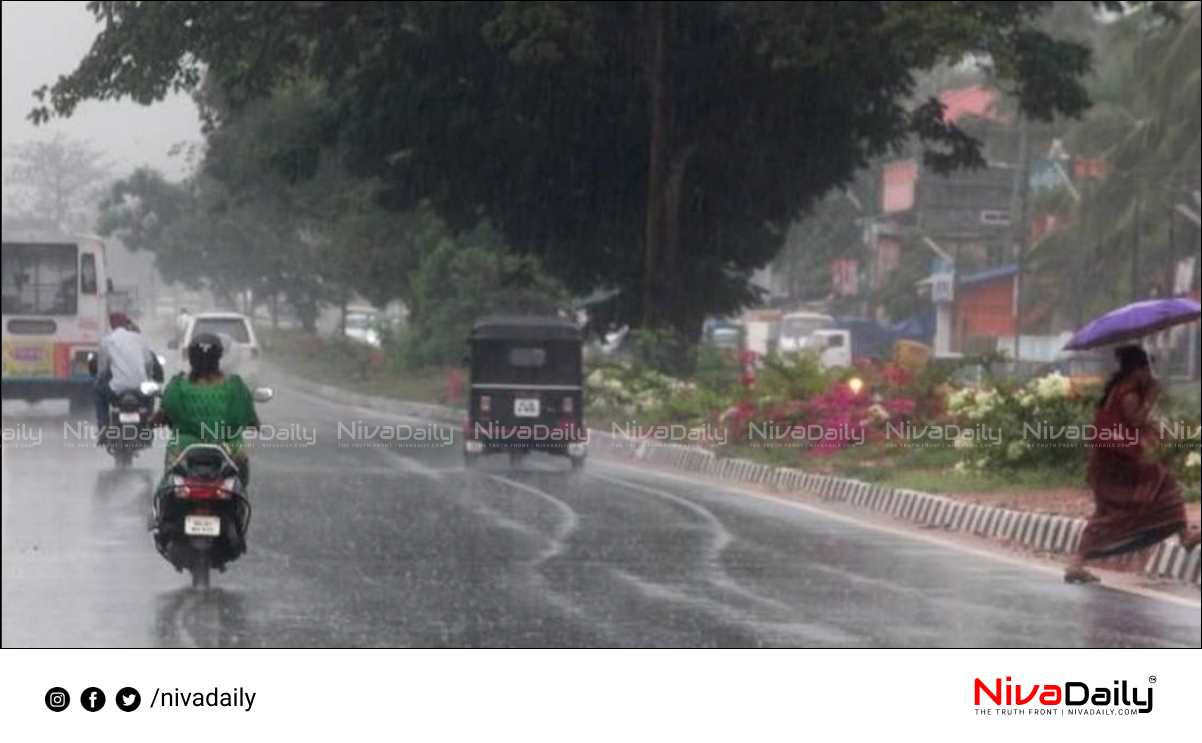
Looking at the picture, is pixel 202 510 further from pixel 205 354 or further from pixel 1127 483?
pixel 1127 483

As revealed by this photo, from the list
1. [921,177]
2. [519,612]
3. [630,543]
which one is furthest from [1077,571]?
[630,543]

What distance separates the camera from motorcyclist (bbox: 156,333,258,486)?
291 centimetres

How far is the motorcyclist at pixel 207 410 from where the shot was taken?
2.91 m

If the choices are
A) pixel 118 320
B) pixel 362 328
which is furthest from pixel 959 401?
pixel 362 328

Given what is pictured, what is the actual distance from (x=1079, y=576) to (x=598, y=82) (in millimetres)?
Result: 1942

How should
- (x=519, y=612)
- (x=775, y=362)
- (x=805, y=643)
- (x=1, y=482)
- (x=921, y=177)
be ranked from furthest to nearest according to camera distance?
1. (x=519, y=612)
2. (x=805, y=643)
3. (x=921, y=177)
4. (x=1, y=482)
5. (x=775, y=362)

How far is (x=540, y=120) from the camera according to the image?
4.84m

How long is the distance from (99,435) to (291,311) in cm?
337

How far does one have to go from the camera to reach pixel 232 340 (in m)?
3.64

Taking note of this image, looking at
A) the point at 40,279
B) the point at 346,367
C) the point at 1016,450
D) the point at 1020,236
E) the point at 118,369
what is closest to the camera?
the point at 118,369

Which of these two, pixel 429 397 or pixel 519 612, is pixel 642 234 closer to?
pixel 429 397

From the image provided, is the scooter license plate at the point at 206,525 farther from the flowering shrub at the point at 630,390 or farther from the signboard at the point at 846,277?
the signboard at the point at 846,277

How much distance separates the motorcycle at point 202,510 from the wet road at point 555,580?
1863mm
